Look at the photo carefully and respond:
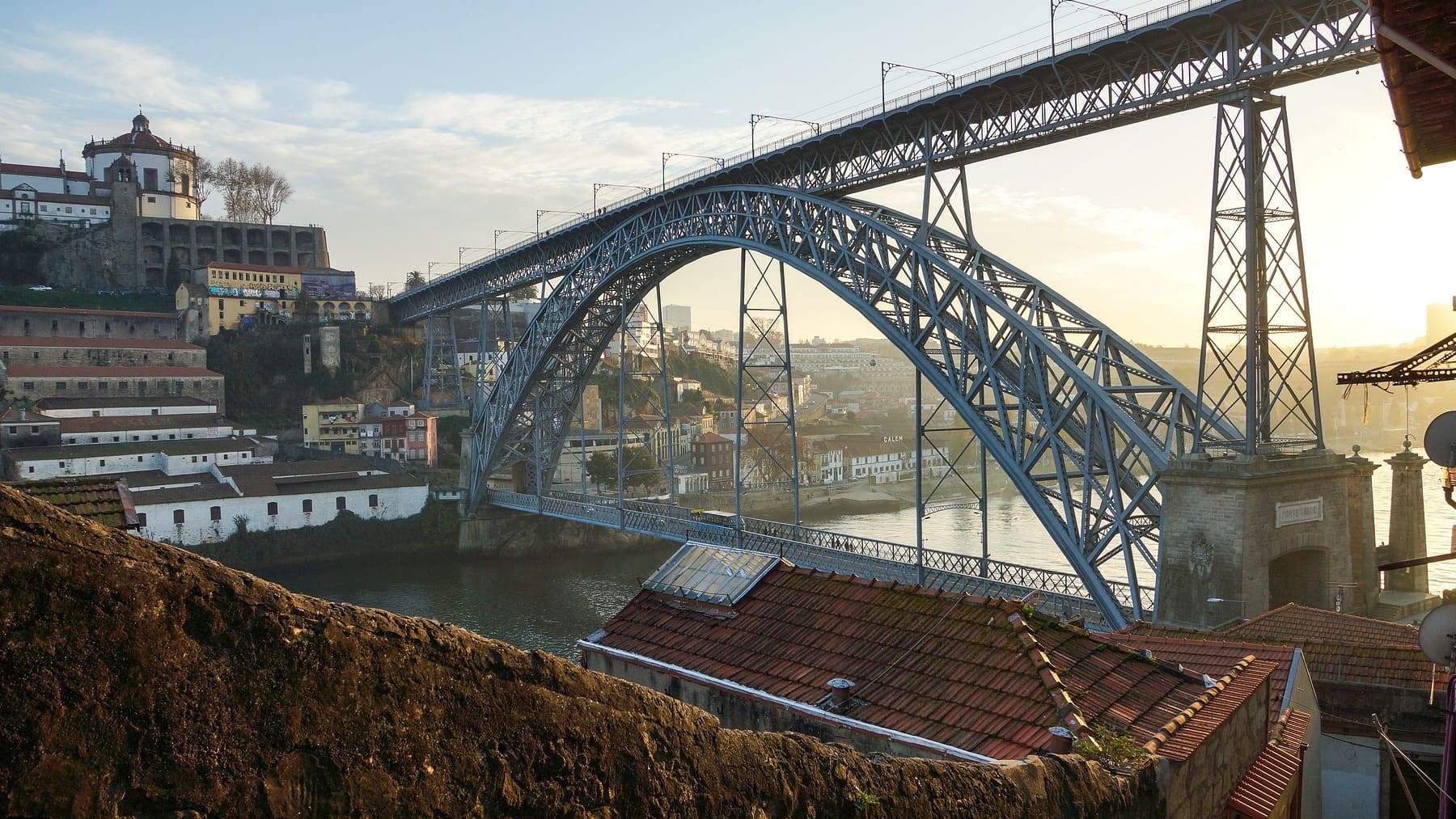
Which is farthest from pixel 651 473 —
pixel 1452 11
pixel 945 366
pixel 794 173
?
pixel 1452 11

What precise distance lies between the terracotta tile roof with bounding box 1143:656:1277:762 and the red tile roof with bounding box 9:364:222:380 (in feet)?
158

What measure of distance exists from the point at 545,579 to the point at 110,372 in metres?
24.6

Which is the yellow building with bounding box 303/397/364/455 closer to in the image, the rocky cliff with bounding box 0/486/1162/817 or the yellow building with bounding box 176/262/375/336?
the yellow building with bounding box 176/262/375/336

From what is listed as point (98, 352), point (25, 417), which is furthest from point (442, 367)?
point (25, 417)

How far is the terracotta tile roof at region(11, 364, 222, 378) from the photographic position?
44438 millimetres

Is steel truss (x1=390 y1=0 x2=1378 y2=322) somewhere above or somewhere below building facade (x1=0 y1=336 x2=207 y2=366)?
above

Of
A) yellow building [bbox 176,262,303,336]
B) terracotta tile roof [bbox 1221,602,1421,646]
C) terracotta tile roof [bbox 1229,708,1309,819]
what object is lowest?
terracotta tile roof [bbox 1221,602,1421,646]

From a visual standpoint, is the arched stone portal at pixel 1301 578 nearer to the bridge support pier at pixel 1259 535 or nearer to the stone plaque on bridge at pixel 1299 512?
the bridge support pier at pixel 1259 535

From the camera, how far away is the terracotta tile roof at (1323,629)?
10055 millimetres

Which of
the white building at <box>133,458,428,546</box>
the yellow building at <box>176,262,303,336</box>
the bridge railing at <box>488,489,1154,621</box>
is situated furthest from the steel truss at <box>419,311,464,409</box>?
the bridge railing at <box>488,489,1154,621</box>

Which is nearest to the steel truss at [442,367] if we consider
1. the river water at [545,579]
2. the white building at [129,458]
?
the white building at [129,458]

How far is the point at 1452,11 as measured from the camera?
140 inches

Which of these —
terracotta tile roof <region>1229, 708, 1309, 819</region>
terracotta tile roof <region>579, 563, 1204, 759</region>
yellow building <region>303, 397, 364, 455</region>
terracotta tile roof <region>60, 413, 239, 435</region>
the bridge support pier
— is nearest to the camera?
terracotta tile roof <region>1229, 708, 1309, 819</region>

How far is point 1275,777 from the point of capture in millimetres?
6246
